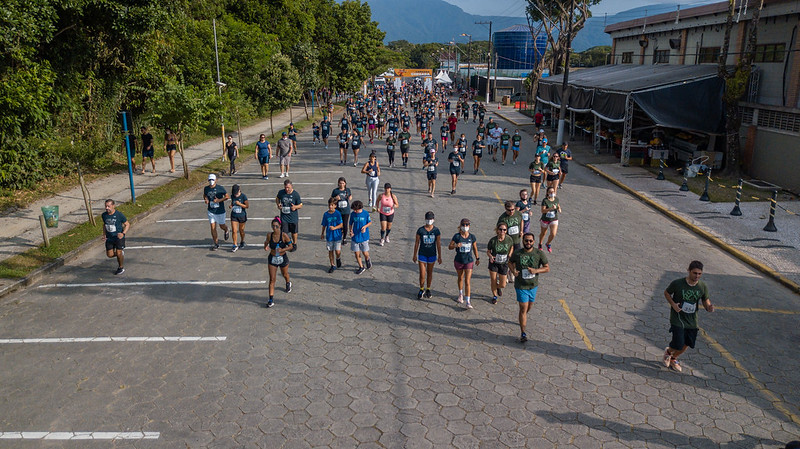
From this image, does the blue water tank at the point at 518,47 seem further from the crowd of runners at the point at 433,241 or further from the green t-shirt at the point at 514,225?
the green t-shirt at the point at 514,225

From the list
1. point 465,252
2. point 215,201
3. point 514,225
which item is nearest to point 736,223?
point 514,225

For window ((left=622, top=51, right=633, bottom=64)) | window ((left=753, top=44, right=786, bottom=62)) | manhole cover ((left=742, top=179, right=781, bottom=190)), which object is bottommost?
manhole cover ((left=742, top=179, right=781, bottom=190))

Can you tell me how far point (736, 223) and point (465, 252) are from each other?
1029cm

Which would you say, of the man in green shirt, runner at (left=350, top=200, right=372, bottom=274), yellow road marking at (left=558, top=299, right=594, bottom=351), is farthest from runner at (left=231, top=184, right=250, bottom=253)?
the man in green shirt

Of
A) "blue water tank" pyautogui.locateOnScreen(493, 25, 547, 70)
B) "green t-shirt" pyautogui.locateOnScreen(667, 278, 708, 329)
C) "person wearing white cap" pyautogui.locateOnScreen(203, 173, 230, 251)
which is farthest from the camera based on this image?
"blue water tank" pyautogui.locateOnScreen(493, 25, 547, 70)

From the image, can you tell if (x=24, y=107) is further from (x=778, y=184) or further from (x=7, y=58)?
(x=778, y=184)

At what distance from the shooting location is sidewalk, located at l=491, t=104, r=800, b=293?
41.7ft

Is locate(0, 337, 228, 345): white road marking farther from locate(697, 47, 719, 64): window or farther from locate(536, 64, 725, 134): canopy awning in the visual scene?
locate(697, 47, 719, 64): window

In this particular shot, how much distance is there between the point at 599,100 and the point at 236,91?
19786 mm

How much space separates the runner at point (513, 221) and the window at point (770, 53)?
15713 mm

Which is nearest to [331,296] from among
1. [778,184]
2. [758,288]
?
[758,288]

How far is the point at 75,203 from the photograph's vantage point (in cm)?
1736

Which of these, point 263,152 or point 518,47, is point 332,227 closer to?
point 263,152

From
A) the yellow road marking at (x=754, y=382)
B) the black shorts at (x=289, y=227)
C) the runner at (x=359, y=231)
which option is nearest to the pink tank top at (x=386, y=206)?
the runner at (x=359, y=231)
